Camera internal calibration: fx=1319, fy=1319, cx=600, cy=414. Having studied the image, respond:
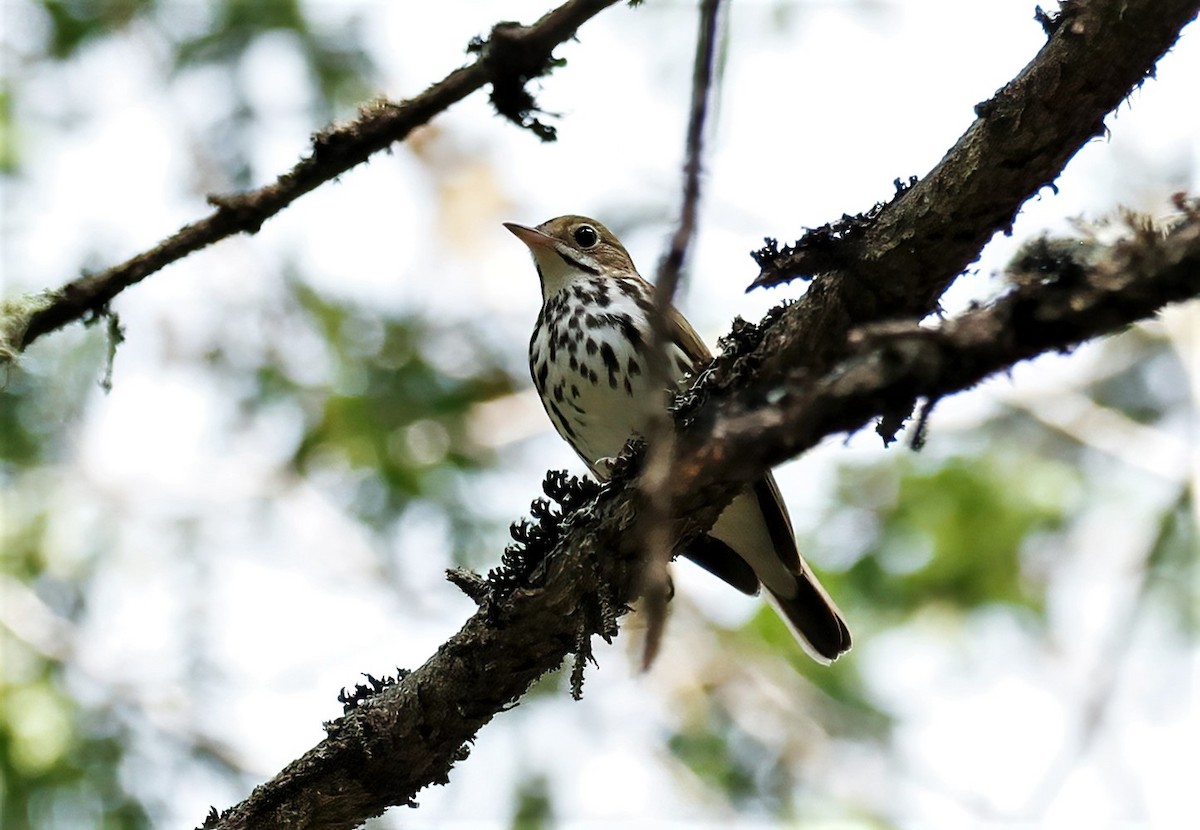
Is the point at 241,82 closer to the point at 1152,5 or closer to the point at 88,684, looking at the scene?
the point at 88,684

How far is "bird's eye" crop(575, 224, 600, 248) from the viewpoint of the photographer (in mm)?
5863

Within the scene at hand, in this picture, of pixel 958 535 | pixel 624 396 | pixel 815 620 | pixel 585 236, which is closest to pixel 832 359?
pixel 624 396

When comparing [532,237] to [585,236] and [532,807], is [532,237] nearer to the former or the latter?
[585,236]

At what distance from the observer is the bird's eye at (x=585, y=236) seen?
231 inches

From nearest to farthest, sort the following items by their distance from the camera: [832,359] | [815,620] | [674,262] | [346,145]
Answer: [674,262] → [346,145] → [832,359] → [815,620]

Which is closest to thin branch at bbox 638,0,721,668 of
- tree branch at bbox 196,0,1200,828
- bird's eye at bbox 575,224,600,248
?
tree branch at bbox 196,0,1200,828

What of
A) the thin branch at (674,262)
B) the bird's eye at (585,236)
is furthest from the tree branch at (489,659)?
the bird's eye at (585,236)

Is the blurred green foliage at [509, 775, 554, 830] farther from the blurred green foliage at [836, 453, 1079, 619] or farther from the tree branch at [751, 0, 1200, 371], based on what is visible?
the tree branch at [751, 0, 1200, 371]

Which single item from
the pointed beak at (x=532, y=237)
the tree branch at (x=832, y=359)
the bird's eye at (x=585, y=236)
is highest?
the bird's eye at (x=585, y=236)

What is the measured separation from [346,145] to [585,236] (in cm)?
328

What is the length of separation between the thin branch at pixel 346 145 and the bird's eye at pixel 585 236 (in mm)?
3102

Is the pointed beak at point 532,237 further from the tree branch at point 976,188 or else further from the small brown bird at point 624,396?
the tree branch at point 976,188

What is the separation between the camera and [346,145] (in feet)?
8.71

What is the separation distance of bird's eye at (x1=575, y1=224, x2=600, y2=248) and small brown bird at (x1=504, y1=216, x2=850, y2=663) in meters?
0.14
